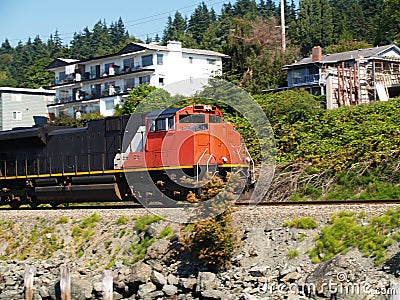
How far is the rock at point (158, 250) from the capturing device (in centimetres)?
1300

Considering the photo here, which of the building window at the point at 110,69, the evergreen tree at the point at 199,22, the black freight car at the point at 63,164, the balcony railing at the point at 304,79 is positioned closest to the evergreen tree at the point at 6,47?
the evergreen tree at the point at 199,22

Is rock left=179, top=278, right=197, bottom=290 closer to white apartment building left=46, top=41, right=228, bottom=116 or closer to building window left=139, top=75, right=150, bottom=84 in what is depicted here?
white apartment building left=46, top=41, right=228, bottom=116

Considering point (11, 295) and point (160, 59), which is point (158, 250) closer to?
point (11, 295)

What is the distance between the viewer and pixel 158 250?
13062 millimetres

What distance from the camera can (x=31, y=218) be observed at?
17.6 meters

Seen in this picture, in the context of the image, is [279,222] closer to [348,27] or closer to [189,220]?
[189,220]

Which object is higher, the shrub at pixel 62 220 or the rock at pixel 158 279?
the shrub at pixel 62 220

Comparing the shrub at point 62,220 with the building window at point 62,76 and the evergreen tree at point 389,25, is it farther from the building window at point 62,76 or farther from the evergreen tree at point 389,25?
the evergreen tree at point 389,25

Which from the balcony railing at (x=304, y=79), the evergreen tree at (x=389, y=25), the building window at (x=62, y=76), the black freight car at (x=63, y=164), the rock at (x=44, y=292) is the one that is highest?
the evergreen tree at (x=389, y=25)

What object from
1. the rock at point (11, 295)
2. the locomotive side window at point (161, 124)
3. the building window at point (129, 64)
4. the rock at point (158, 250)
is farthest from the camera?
the building window at point (129, 64)

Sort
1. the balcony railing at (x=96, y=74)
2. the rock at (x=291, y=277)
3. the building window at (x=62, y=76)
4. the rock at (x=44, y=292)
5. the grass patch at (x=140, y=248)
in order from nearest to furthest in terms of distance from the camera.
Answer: the rock at (x=291, y=277)
the rock at (x=44, y=292)
the grass patch at (x=140, y=248)
the balcony railing at (x=96, y=74)
the building window at (x=62, y=76)

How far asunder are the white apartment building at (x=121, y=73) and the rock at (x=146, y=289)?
119ft

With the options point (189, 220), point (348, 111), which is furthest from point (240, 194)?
point (348, 111)

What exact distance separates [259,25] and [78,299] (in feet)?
123
